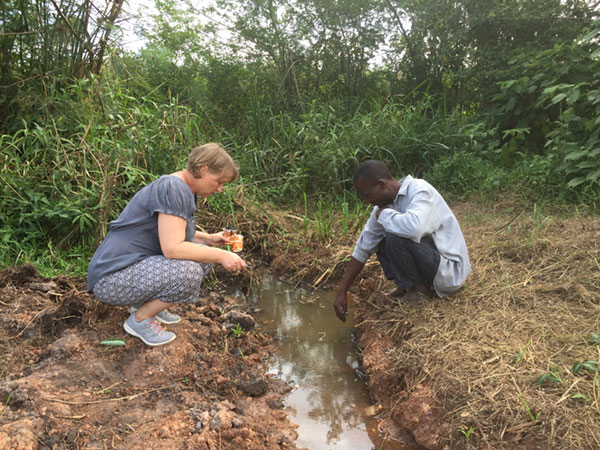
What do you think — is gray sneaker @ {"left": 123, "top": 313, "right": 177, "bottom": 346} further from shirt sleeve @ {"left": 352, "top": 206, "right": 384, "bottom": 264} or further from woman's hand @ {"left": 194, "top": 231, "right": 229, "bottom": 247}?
shirt sleeve @ {"left": 352, "top": 206, "right": 384, "bottom": 264}

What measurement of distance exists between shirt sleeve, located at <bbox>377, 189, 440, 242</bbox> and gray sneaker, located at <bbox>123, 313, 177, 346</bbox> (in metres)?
1.35

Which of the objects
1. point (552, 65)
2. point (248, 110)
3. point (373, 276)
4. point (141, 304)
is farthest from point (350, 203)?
point (141, 304)

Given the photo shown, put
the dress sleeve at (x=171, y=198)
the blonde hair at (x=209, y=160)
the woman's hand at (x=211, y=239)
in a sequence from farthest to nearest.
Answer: the woman's hand at (x=211, y=239), the blonde hair at (x=209, y=160), the dress sleeve at (x=171, y=198)

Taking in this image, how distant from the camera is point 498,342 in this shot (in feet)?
7.59

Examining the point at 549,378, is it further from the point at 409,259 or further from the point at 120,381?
the point at 120,381

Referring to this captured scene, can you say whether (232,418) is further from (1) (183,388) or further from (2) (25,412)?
(2) (25,412)

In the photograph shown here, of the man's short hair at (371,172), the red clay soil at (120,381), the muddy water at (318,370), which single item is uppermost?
the man's short hair at (371,172)

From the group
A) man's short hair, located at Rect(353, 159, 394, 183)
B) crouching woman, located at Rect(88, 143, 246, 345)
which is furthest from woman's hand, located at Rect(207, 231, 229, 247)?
man's short hair, located at Rect(353, 159, 394, 183)

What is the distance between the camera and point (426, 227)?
2.52 metres

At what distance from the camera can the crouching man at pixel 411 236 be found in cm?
254

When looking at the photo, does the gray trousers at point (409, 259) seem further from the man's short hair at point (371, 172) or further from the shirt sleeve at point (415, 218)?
the man's short hair at point (371, 172)

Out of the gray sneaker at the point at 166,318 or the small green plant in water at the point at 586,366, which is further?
the gray sneaker at the point at 166,318

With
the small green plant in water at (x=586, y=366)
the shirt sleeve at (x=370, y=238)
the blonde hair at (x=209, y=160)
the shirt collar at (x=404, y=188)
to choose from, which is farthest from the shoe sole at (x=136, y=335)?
the small green plant in water at (x=586, y=366)

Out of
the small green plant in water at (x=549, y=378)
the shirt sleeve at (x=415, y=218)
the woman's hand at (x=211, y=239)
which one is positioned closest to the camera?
the small green plant in water at (x=549, y=378)
